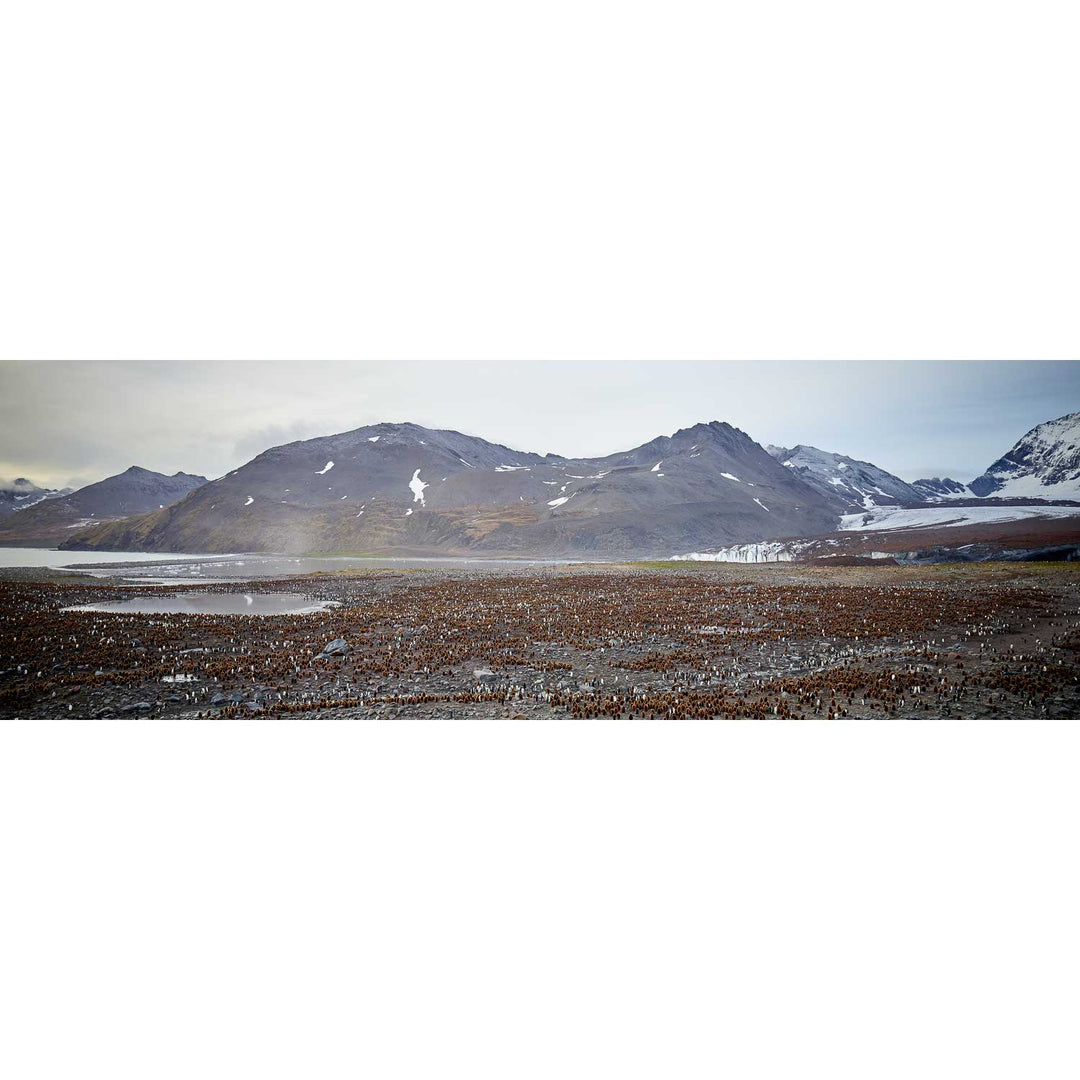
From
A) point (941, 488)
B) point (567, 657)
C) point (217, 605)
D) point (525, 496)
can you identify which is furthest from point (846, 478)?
point (217, 605)

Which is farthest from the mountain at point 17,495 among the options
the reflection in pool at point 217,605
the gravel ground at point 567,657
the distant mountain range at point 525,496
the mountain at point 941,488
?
the mountain at point 941,488

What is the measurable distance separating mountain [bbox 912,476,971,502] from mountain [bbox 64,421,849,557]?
2.58 metres

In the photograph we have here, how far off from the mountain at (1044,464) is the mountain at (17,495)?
16.2 m

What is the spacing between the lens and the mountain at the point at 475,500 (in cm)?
1350

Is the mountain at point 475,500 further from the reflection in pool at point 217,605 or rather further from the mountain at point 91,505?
the reflection in pool at point 217,605

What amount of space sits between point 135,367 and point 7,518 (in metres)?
3.51

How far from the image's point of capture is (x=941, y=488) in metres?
10.8

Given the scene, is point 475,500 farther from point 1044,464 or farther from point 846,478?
point 1044,464

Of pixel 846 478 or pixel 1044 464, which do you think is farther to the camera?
pixel 846 478

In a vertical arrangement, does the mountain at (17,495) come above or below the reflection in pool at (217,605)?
above

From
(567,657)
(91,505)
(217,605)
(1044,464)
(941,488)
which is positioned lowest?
(567,657)

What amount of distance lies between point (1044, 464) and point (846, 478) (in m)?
4.30

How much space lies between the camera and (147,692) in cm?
658

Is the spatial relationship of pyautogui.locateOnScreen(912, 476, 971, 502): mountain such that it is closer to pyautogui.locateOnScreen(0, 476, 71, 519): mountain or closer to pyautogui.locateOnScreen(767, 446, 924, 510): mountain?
pyautogui.locateOnScreen(767, 446, 924, 510): mountain
